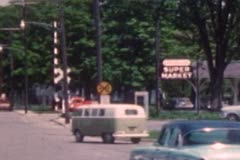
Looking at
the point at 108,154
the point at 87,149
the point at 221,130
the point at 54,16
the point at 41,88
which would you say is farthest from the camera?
the point at 41,88

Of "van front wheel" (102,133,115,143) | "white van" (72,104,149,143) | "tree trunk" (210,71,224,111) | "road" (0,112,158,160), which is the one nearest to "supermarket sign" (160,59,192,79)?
"tree trunk" (210,71,224,111)

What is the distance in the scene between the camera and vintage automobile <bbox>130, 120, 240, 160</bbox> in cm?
1513

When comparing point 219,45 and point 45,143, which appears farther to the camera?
point 219,45

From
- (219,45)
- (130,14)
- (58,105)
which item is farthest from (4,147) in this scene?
(58,105)

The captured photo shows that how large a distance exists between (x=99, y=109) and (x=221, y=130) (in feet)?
88.7

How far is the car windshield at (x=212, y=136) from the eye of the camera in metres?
16.1

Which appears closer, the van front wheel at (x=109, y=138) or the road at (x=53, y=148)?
the road at (x=53, y=148)

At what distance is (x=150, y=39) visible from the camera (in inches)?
3300

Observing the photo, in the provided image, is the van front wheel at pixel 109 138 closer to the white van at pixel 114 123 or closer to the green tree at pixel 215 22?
the white van at pixel 114 123

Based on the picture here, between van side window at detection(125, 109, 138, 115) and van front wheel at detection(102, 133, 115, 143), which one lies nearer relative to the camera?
van front wheel at detection(102, 133, 115, 143)

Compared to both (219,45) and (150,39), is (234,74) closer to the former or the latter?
(150,39)

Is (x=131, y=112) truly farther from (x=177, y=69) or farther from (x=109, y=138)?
(x=177, y=69)

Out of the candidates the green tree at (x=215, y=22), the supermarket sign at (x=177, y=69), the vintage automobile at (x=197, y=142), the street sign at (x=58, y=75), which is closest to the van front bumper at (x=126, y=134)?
the green tree at (x=215, y=22)

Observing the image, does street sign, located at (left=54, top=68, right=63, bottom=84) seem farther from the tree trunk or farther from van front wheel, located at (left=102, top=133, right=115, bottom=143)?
van front wheel, located at (left=102, top=133, right=115, bottom=143)
